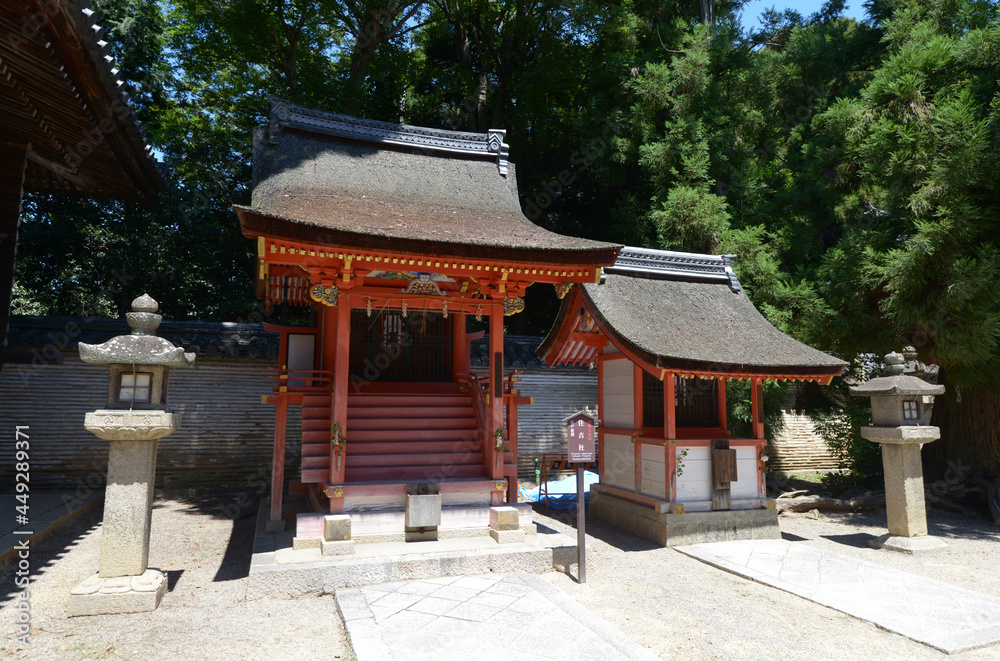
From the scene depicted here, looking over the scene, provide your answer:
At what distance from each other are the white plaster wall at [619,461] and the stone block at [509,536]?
309cm

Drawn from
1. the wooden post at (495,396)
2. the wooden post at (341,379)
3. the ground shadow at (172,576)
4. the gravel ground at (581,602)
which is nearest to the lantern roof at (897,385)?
the gravel ground at (581,602)

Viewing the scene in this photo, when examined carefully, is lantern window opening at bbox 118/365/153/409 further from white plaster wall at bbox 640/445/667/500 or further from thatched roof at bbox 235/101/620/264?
white plaster wall at bbox 640/445/667/500

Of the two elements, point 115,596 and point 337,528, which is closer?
point 115,596

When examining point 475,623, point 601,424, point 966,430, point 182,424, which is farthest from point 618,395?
point 182,424

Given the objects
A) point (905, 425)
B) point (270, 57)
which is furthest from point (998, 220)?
point (270, 57)

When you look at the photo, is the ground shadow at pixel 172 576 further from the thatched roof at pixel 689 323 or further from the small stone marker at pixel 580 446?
the thatched roof at pixel 689 323

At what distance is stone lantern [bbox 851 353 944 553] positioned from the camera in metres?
8.24

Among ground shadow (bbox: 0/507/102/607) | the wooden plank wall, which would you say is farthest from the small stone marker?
the wooden plank wall

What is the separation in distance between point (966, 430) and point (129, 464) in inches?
555

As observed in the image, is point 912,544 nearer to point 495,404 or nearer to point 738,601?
point 738,601

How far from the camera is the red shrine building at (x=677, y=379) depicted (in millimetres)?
8555

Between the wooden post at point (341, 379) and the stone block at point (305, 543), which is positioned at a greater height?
the wooden post at point (341, 379)

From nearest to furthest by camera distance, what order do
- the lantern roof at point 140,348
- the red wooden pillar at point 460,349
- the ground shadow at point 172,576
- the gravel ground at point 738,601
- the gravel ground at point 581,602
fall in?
the gravel ground at point 581,602, the gravel ground at point 738,601, the lantern roof at point 140,348, the ground shadow at point 172,576, the red wooden pillar at point 460,349

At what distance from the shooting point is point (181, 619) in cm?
534
